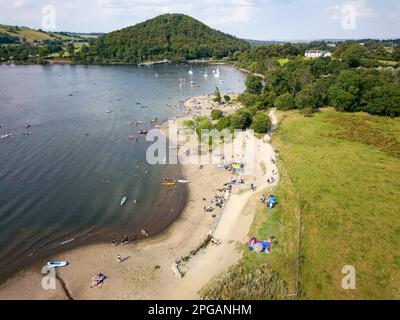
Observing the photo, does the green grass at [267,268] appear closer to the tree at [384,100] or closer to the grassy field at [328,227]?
the grassy field at [328,227]

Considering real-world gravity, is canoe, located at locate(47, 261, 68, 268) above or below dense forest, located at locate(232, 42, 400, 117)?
below

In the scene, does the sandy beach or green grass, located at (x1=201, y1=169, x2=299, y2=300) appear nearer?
green grass, located at (x1=201, y1=169, x2=299, y2=300)

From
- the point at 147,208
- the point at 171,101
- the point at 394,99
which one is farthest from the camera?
the point at 171,101

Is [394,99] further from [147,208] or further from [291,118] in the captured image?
[147,208]

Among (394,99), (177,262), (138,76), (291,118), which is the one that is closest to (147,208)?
(177,262)

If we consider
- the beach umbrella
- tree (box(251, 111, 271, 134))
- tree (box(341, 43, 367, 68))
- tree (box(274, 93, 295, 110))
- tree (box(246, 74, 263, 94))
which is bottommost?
the beach umbrella

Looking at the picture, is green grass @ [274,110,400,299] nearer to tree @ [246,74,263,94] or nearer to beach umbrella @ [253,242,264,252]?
beach umbrella @ [253,242,264,252]

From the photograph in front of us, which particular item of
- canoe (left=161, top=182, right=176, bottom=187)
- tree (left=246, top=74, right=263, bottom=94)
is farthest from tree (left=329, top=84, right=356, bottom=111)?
canoe (left=161, top=182, right=176, bottom=187)
